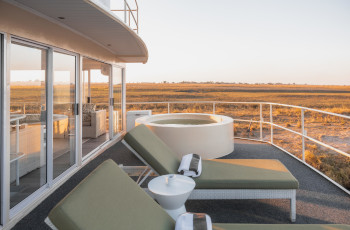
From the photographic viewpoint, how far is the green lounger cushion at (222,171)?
7.84 feet

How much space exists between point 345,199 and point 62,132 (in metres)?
4.03

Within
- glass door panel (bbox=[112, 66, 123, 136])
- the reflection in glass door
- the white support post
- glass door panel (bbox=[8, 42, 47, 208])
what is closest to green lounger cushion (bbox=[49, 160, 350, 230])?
glass door panel (bbox=[8, 42, 47, 208])

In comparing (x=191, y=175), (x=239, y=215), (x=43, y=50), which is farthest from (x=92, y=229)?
(x=43, y=50)

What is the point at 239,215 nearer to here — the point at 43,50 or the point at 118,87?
the point at 43,50

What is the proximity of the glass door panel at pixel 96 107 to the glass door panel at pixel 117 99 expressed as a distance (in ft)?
0.77

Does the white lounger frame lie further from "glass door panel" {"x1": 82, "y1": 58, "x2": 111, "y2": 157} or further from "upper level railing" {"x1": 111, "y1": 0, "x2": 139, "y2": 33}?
"glass door panel" {"x1": 82, "y1": 58, "x2": 111, "y2": 157}

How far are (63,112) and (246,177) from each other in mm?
2951

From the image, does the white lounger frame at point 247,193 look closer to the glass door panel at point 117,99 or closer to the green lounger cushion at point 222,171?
the green lounger cushion at point 222,171

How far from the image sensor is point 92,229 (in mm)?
1110

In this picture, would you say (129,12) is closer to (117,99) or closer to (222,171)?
(117,99)

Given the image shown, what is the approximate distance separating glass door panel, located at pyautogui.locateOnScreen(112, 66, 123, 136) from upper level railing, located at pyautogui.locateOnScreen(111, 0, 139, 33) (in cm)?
165

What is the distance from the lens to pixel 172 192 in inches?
72.9

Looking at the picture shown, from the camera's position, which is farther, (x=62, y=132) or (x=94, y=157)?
(x=94, y=157)

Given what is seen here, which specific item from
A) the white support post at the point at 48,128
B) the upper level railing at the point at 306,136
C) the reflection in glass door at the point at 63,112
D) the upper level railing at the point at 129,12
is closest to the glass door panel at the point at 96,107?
the upper level railing at the point at 306,136
